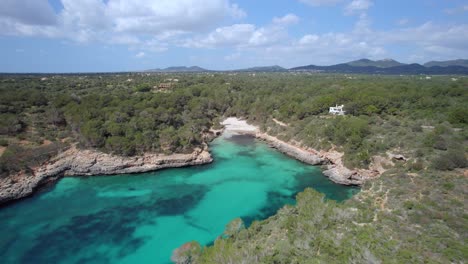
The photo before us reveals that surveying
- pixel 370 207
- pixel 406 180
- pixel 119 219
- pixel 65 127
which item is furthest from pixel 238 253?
pixel 65 127

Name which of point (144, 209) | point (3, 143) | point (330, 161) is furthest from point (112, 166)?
point (330, 161)

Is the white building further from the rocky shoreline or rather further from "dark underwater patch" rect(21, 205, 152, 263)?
"dark underwater patch" rect(21, 205, 152, 263)

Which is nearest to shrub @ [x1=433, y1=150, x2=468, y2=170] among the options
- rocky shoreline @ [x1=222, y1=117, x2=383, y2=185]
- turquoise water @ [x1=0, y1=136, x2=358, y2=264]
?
rocky shoreline @ [x1=222, y1=117, x2=383, y2=185]

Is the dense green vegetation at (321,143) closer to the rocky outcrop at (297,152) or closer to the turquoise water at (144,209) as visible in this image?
the rocky outcrop at (297,152)

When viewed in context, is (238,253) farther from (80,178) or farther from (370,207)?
(80,178)

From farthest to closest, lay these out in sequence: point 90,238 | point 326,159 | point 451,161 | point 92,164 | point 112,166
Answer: point 326,159, point 112,166, point 92,164, point 451,161, point 90,238

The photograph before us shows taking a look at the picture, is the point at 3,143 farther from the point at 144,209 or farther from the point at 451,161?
the point at 451,161

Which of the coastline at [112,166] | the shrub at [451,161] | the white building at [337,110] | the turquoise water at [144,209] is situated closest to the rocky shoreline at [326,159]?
the coastline at [112,166]
